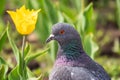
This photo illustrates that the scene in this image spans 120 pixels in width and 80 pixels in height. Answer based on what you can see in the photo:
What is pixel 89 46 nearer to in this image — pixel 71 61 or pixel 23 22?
pixel 71 61

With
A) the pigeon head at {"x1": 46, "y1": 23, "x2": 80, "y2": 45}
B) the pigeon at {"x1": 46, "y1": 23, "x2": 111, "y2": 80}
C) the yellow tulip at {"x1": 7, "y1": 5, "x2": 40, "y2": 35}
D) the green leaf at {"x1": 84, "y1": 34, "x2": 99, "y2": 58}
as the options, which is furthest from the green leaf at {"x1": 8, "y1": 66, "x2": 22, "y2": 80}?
the green leaf at {"x1": 84, "y1": 34, "x2": 99, "y2": 58}

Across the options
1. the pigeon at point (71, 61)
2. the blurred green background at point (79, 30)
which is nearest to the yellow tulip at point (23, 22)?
the pigeon at point (71, 61)

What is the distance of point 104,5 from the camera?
8.28 metres

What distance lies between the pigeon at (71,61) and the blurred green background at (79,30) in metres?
0.59

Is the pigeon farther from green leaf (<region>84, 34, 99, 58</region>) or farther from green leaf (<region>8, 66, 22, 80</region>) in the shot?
green leaf (<region>84, 34, 99, 58</region>)

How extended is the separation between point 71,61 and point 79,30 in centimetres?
126

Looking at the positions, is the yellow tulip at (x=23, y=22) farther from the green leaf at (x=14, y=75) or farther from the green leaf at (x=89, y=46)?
the green leaf at (x=89, y=46)

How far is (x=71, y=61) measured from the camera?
432 cm

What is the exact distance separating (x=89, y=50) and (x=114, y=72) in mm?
898

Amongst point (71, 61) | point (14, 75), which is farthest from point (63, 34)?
point (14, 75)

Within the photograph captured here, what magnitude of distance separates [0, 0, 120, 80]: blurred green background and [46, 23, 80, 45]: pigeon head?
0.59 metres

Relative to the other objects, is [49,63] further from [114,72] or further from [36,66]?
[114,72]

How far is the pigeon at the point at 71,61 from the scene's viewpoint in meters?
4.13

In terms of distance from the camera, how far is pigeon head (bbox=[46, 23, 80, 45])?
4215mm
